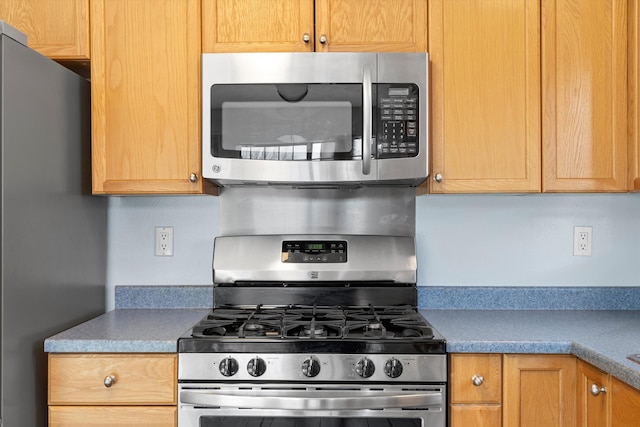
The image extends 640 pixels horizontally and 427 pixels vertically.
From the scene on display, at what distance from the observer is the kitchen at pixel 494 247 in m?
2.20

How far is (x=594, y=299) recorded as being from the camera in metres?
2.18

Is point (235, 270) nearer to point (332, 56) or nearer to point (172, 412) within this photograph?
point (172, 412)

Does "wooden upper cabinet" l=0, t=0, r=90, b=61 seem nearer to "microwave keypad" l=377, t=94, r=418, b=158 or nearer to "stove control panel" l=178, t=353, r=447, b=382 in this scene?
"microwave keypad" l=377, t=94, r=418, b=158

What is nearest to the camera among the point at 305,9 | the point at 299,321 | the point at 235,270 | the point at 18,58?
the point at 18,58

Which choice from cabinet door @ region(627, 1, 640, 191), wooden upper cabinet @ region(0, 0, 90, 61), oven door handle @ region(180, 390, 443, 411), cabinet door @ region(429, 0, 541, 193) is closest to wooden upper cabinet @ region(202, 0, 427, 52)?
cabinet door @ region(429, 0, 541, 193)

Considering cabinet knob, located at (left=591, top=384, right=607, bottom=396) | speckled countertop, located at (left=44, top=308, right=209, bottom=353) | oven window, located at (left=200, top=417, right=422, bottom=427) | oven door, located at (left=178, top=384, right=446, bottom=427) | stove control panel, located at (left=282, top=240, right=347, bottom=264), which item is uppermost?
stove control panel, located at (left=282, top=240, right=347, bottom=264)

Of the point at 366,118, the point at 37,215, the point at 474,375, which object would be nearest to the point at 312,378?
the point at 474,375

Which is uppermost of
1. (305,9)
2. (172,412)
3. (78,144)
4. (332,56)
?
(305,9)

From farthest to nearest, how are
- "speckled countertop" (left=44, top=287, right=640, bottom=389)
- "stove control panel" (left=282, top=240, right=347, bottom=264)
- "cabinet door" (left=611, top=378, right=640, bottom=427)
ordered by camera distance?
"stove control panel" (left=282, top=240, right=347, bottom=264) → "speckled countertop" (left=44, top=287, right=640, bottom=389) → "cabinet door" (left=611, top=378, right=640, bottom=427)

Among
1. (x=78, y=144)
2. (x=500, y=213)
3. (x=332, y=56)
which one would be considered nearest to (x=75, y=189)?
(x=78, y=144)

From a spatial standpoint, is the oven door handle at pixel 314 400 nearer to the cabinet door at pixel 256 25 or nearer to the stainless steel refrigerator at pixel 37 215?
the stainless steel refrigerator at pixel 37 215

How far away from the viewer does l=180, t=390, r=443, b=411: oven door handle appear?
1575 millimetres

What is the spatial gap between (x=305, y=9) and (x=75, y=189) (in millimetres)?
1029

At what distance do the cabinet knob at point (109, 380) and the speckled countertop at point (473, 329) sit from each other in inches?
3.0
